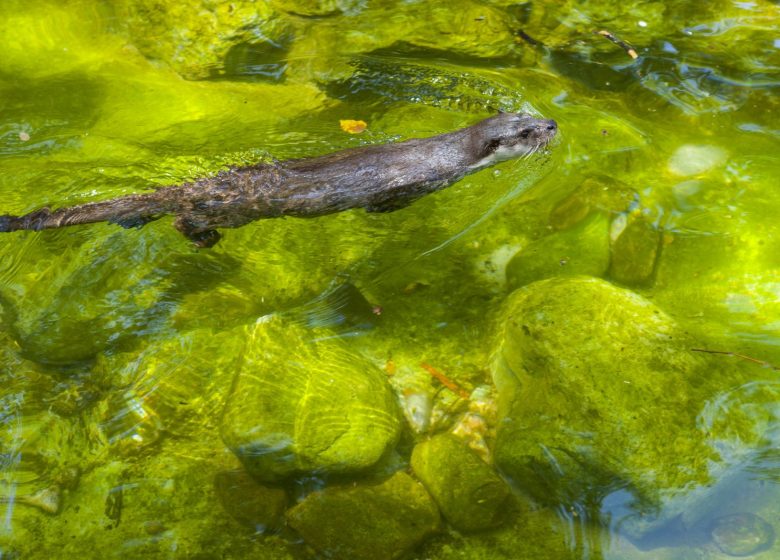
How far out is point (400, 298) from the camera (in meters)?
2.98

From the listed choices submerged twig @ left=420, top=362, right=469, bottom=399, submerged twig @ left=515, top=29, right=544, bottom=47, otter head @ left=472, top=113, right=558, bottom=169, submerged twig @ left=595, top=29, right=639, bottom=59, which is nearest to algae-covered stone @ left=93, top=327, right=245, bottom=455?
submerged twig @ left=420, top=362, right=469, bottom=399

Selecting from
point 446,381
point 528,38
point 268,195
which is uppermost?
point 528,38

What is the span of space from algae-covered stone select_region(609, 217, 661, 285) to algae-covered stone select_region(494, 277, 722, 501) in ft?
0.93

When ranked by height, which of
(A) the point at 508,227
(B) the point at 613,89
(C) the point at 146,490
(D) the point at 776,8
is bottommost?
(C) the point at 146,490

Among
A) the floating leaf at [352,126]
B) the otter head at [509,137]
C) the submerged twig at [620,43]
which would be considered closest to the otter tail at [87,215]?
the floating leaf at [352,126]

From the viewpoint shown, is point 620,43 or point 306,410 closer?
point 306,410

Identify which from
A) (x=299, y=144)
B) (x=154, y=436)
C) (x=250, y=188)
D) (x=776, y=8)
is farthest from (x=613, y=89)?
(x=154, y=436)

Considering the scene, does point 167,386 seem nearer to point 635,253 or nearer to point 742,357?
point 635,253

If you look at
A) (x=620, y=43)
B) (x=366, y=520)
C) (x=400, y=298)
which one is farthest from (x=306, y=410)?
(x=620, y=43)

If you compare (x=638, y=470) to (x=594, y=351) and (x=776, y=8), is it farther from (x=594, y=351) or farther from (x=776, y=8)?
(x=776, y=8)

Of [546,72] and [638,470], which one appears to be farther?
[546,72]

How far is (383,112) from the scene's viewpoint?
3.88m

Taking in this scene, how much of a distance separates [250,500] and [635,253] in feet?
6.49

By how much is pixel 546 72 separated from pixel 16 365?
3312 millimetres
